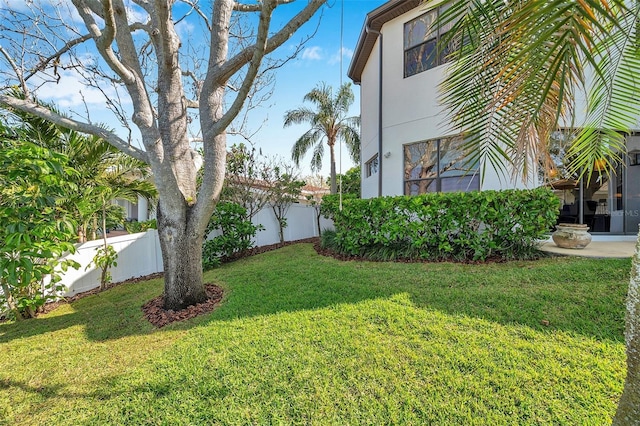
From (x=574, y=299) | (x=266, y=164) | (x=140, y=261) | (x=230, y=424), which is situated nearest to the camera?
(x=230, y=424)

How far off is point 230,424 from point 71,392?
166 centimetres

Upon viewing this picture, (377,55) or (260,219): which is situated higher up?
(377,55)

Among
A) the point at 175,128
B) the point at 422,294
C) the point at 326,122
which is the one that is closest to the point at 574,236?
the point at 422,294

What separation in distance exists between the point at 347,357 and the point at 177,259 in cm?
296

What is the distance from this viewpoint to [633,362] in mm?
1377

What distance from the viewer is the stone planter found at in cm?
589

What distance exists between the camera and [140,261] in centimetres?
673

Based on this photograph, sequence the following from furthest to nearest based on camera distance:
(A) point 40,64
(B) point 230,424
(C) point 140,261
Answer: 1. (C) point 140,261
2. (A) point 40,64
3. (B) point 230,424

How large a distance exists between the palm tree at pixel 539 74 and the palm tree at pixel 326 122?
43.3 ft

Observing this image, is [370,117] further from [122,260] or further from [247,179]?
[122,260]

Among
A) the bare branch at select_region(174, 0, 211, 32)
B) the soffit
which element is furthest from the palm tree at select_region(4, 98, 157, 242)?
the soffit

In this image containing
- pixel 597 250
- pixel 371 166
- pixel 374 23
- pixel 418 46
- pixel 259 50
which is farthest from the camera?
pixel 371 166

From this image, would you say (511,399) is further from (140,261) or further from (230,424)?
(140,261)

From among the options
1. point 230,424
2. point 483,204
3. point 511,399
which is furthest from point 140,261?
point 483,204
